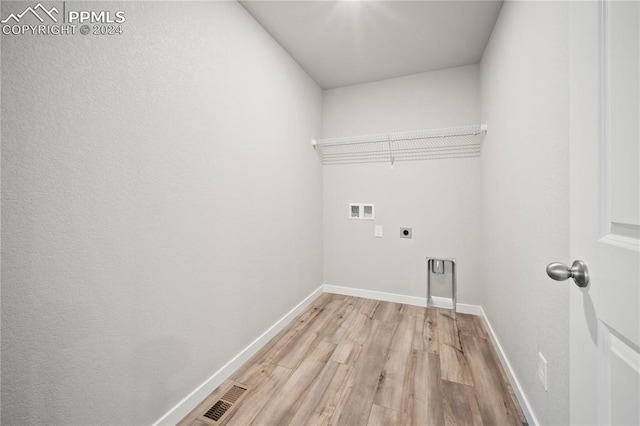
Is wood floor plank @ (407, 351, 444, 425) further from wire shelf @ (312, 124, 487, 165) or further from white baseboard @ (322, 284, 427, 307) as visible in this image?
wire shelf @ (312, 124, 487, 165)

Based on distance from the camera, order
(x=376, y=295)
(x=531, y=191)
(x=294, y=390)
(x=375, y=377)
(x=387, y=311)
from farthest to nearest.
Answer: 1. (x=376, y=295)
2. (x=387, y=311)
3. (x=375, y=377)
4. (x=294, y=390)
5. (x=531, y=191)

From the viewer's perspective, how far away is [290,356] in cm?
184

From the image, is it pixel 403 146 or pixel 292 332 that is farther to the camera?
pixel 403 146

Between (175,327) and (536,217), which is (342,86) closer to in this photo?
(536,217)

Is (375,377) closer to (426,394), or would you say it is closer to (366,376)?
(366,376)

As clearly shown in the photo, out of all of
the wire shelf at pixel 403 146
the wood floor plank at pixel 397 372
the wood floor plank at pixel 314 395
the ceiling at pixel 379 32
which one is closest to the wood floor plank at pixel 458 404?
the wood floor plank at pixel 397 372

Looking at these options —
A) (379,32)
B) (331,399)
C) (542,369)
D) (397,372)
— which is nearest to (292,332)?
(331,399)

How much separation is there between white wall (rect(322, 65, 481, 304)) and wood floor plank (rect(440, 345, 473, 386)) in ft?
2.70

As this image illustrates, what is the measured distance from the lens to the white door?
49 centimetres

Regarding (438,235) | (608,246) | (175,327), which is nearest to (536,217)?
(608,246)

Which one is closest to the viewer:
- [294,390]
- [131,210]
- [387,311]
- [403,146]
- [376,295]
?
[131,210]

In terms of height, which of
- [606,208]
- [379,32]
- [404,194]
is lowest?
[606,208]

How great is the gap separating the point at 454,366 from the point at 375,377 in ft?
1.85

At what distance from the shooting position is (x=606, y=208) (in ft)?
1.83
